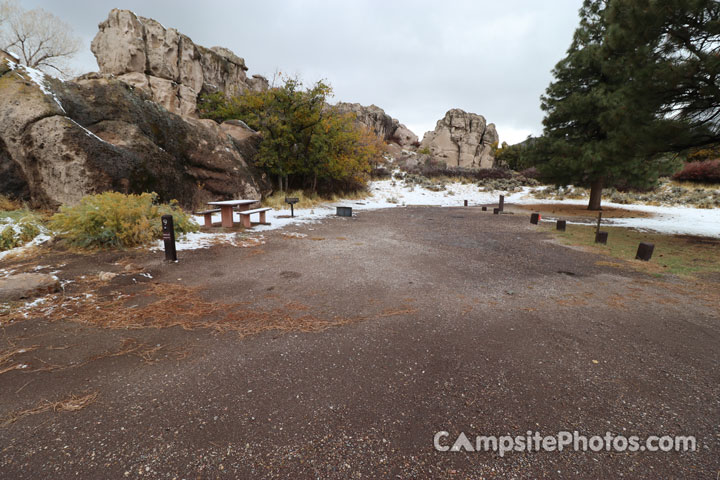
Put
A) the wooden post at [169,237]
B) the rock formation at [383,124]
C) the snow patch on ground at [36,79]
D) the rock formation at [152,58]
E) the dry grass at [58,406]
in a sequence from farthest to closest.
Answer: the rock formation at [383,124], the rock formation at [152,58], the snow patch on ground at [36,79], the wooden post at [169,237], the dry grass at [58,406]

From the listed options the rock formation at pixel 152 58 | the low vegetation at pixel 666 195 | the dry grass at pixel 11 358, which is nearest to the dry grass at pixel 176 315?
the dry grass at pixel 11 358

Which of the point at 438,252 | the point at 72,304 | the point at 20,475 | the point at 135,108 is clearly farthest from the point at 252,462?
the point at 135,108

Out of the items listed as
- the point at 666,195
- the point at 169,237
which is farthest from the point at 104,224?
the point at 666,195

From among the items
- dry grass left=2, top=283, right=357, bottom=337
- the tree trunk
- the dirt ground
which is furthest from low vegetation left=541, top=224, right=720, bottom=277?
the tree trunk

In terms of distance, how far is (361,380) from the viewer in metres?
2.18

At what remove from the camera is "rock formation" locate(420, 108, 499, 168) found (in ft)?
157

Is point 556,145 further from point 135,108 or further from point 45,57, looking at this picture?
point 45,57

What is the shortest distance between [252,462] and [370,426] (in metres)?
0.66

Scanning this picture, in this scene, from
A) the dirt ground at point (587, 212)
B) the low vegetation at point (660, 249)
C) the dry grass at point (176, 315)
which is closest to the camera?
the dry grass at point (176, 315)

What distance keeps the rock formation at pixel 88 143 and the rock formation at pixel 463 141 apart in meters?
43.0

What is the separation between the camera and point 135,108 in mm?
8602

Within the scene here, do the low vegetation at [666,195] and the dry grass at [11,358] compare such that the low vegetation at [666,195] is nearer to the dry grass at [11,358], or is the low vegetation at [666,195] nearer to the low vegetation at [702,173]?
the low vegetation at [702,173]

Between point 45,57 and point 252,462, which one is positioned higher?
point 45,57

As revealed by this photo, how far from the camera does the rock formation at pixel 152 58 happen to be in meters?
19.1
